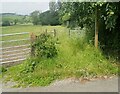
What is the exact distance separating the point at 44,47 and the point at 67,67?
1125mm

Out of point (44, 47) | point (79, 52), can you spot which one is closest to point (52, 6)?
point (44, 47)

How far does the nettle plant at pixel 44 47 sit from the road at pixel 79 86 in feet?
4.84

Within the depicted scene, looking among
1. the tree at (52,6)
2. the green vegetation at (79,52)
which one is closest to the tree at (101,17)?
the green vegetation at (79,52)

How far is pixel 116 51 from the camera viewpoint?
802 cm

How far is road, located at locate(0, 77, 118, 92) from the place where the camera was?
564cm

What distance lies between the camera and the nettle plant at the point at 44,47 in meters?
7.44

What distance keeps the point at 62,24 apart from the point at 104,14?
5965 millimetres

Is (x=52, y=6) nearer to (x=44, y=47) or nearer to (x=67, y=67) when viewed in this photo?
(x=44, y=47)

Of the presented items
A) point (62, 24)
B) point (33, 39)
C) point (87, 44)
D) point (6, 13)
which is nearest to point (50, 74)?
point (33, 39)

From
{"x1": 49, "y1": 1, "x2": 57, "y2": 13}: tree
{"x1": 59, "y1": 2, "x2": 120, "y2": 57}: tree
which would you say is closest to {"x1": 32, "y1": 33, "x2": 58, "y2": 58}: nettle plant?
{"x1": 59, "y1": 2, "x2": 120, "y2": 57}: tree

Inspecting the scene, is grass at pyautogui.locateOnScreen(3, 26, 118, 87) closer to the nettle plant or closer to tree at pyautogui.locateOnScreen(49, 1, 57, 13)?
the nettle plant

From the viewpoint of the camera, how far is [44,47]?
756 cm

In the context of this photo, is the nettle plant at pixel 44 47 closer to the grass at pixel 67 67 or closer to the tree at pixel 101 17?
the grass at pixel 67 67

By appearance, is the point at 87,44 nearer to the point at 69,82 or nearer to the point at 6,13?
the point at 69,82
